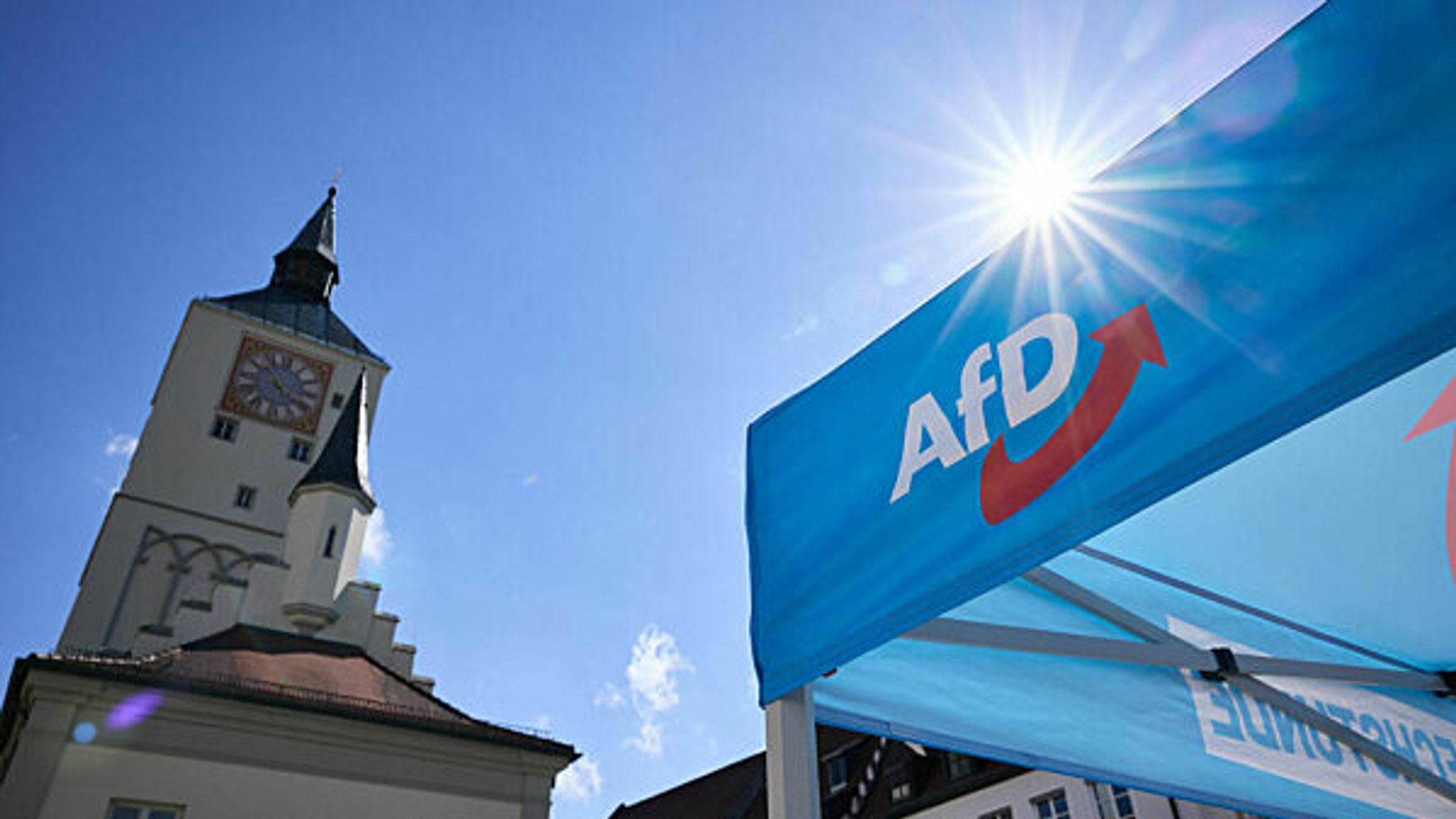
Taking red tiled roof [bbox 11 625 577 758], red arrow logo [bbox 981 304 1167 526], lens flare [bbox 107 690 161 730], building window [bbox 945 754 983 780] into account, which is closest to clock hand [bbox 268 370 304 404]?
red tiled roof [bbox 11 625 577 758]

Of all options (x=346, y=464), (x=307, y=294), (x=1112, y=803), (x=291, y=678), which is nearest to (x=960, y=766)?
(x=1112, y=803)

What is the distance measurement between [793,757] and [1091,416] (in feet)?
3.53

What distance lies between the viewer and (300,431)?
115 ft

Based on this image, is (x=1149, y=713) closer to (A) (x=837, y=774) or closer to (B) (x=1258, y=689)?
(B) (x=1258, y=689)

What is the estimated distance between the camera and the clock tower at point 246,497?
2323 cm

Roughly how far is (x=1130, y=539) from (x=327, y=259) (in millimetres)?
46949

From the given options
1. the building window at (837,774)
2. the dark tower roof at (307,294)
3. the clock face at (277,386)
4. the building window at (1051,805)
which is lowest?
the building window at (1051,805)

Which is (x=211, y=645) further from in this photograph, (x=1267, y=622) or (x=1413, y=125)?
(x=1413, y=125)

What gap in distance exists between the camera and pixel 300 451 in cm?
3484

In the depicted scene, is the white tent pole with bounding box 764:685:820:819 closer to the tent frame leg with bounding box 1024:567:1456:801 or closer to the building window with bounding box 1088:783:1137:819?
the tent frame leg with bounding box 1024:567:1456:801

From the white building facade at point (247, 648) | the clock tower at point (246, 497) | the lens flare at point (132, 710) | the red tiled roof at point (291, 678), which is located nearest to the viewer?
the white building facade at point (247, 648)

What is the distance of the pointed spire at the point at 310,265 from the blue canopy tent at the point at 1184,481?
44975mm

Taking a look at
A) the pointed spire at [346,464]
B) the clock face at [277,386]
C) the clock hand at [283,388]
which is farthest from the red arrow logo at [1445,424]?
the clock hand at [283,388]

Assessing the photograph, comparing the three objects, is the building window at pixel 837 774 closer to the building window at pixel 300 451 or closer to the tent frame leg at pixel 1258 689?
the building window at pixel 300 451
